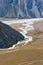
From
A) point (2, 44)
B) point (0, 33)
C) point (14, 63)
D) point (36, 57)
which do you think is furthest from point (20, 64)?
point (0, 33)

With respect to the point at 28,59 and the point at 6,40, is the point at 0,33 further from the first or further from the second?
the point at 28,59

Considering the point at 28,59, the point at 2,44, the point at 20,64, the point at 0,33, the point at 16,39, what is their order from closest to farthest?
1. the point at 20,64
2. the point at 28,59
3. the point at 2,44
4. the point at 0,33
5. the point at 16,39

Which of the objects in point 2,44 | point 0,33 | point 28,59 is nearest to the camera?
point 28,59

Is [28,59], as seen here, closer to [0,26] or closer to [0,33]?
[0,33]

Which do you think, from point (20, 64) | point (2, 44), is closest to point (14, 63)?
point (20, 64)

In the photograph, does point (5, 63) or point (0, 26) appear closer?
point (5, 63)

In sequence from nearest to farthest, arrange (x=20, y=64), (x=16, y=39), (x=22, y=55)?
(x=20, y=64) → (x=22, y=55) → (x=16, y=39)

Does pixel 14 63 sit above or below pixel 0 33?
above

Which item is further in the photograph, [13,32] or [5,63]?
[13,32]

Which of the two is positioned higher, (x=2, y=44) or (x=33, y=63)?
(x=33, y=63)
